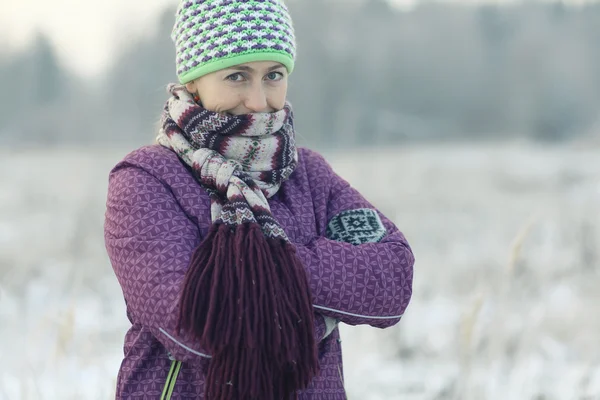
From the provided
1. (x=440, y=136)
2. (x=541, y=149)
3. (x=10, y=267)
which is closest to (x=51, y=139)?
(x=440, y=136)

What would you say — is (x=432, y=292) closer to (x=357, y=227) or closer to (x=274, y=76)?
→ (x=357, y=227)

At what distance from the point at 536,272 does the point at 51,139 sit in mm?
14504

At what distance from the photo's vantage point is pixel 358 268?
5.38 feet

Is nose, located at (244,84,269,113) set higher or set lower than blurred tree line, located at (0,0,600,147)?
higher

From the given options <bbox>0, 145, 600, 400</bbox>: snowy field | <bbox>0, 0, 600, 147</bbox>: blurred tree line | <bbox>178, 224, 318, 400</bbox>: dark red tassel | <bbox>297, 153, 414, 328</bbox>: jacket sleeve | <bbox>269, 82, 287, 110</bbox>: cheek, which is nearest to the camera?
<bbox>178, 224, 318, 400</bbox>: dark red tassel

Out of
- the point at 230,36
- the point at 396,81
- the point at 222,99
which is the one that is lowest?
the point at 396,81

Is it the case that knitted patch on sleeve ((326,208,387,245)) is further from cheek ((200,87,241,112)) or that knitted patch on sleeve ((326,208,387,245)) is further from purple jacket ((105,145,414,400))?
cheek ((200,87,241,112))

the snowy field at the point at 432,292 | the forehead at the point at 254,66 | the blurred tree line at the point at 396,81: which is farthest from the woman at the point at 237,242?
the blurred tree line at the point at 396,81

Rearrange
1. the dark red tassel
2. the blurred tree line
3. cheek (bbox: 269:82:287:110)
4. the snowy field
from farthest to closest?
the blurred tree line < the snowy field < cheek (bbox: 269:82:287:110) < the dark red tassel

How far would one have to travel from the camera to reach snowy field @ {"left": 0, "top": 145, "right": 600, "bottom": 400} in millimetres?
3414

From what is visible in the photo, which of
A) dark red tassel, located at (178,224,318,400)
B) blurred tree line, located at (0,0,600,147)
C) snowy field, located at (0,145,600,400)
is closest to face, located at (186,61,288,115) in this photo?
dark red tassel, located at (178,224,318,400)

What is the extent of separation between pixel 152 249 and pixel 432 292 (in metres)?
4.09

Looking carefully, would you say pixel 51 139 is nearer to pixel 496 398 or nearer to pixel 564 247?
pixel 564 247

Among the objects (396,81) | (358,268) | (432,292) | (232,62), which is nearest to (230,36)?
(232,62)
